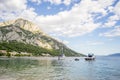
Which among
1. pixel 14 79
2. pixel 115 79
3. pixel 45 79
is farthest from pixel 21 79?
pixel 115 79

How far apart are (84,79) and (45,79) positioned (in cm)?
1253

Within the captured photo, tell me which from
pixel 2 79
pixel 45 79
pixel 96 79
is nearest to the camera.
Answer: pixel 2 79

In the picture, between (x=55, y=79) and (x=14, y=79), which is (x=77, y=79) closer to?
(x=55, y=79)

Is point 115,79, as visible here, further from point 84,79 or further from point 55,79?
point 55,79

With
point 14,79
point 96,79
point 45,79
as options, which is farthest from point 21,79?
point 96,79

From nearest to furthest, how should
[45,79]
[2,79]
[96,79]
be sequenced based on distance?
[2,79], [45,79], [96,79]

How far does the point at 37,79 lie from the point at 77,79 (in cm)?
1281

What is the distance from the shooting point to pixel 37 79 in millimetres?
56688

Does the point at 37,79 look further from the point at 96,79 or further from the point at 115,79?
the point at 115,79

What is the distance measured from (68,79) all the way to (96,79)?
952 centimetres

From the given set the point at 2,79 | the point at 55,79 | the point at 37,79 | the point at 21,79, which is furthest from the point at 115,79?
the point at 2,79

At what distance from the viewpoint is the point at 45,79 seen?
57.9 meters

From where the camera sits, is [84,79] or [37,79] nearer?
[37,79]

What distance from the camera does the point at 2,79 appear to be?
54.4 metres
